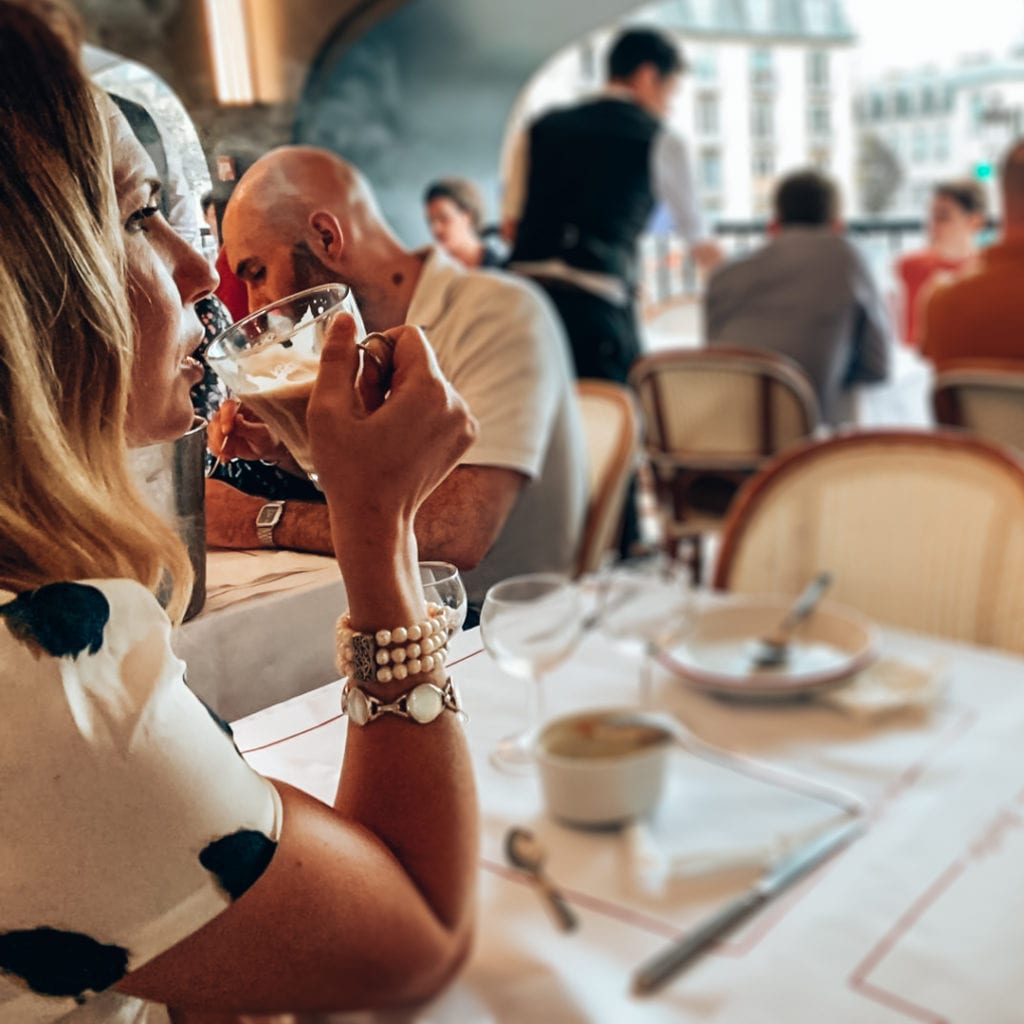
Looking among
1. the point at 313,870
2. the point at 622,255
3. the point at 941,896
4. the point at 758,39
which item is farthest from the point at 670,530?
the point at 758,39

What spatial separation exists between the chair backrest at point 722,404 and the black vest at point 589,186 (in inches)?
11.4

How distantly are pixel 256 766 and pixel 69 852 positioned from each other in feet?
0.22

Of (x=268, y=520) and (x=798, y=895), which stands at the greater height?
(x=268, y=520)

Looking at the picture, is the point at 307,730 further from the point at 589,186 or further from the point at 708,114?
the point at 708,114

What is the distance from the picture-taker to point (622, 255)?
229cm

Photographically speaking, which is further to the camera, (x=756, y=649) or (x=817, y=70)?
(x=817, y=70)

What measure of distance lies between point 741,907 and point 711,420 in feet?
6.31

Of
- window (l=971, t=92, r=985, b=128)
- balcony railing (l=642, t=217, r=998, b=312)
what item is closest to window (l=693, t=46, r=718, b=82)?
window (l=971, t=92, r=985, b=128)

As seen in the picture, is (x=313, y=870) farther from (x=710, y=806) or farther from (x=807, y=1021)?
(x=710, y=806)

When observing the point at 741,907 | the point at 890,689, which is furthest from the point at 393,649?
the point at 890,689

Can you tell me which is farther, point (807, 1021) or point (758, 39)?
point (758, 39)

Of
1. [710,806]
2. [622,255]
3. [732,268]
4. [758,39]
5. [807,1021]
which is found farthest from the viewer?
[758,39]

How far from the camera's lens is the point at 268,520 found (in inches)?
10.7

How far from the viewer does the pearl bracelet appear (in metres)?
0.29
